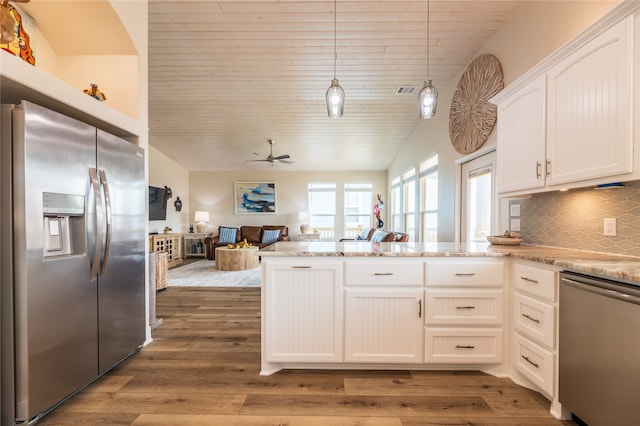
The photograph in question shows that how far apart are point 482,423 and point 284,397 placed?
3.74 feet

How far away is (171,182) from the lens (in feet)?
23.5

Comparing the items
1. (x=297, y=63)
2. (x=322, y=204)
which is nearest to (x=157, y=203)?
(x=322, y=204)

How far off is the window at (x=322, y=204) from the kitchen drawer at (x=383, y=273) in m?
6.06

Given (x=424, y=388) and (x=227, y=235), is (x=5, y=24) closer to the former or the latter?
(x=424, y=388)

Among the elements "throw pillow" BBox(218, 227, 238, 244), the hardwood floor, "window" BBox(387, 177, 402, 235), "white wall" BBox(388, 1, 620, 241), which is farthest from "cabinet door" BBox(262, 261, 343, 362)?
"throw pillow" BBox(218, 227, 238, 244)

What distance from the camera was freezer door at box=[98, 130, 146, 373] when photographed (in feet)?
6.08

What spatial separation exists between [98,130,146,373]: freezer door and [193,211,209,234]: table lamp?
5431mm

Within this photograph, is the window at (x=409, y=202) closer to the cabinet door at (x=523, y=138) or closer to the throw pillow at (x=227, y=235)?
the cabinet door at (x=523, y=138)

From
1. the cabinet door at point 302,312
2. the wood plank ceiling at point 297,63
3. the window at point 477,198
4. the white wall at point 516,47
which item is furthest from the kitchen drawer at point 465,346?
the wood plank ceiling at point 297,63

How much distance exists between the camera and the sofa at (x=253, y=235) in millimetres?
7348

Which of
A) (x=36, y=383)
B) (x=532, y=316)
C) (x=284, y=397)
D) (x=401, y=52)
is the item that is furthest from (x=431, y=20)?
(x=36, y=383)

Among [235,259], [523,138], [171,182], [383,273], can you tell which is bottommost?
[235,259]

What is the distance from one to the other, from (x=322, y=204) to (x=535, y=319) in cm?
651

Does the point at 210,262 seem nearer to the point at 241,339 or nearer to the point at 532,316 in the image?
the point at 241,339
